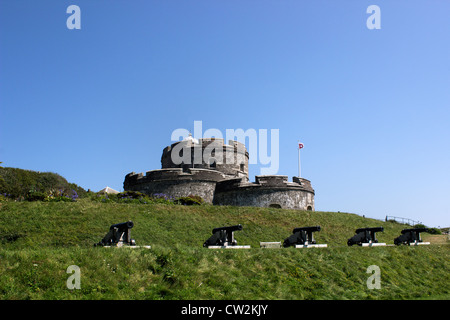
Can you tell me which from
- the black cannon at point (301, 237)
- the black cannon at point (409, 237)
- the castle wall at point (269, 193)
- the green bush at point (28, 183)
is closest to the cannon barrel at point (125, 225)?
the black cannon at point (301, 237)

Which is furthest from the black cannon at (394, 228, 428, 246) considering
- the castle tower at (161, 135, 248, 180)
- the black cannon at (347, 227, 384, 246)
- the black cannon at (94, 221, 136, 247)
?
the castle tower at (161, 135, 248, 180)

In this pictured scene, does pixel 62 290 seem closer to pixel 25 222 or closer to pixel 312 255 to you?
pixel 312 255

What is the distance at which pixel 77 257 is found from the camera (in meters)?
10.3

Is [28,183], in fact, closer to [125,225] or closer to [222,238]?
[125,225]

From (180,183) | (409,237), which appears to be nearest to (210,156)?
(180,183)

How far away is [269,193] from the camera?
2922 cm

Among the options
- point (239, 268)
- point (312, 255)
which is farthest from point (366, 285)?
point (239, 268)

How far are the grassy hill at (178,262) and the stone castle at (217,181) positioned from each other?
707cm

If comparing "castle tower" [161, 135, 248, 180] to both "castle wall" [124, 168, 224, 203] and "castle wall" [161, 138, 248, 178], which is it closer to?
"castle wall" [161, 138, 248, 178]

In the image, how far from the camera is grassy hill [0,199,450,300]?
9.39 meters

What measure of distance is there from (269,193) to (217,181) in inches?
199

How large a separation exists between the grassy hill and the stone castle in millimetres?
7071

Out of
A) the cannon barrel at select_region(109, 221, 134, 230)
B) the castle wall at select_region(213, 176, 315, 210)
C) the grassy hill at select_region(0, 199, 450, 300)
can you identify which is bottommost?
the grassy hill at select_region(0, 199, 450, 300)
